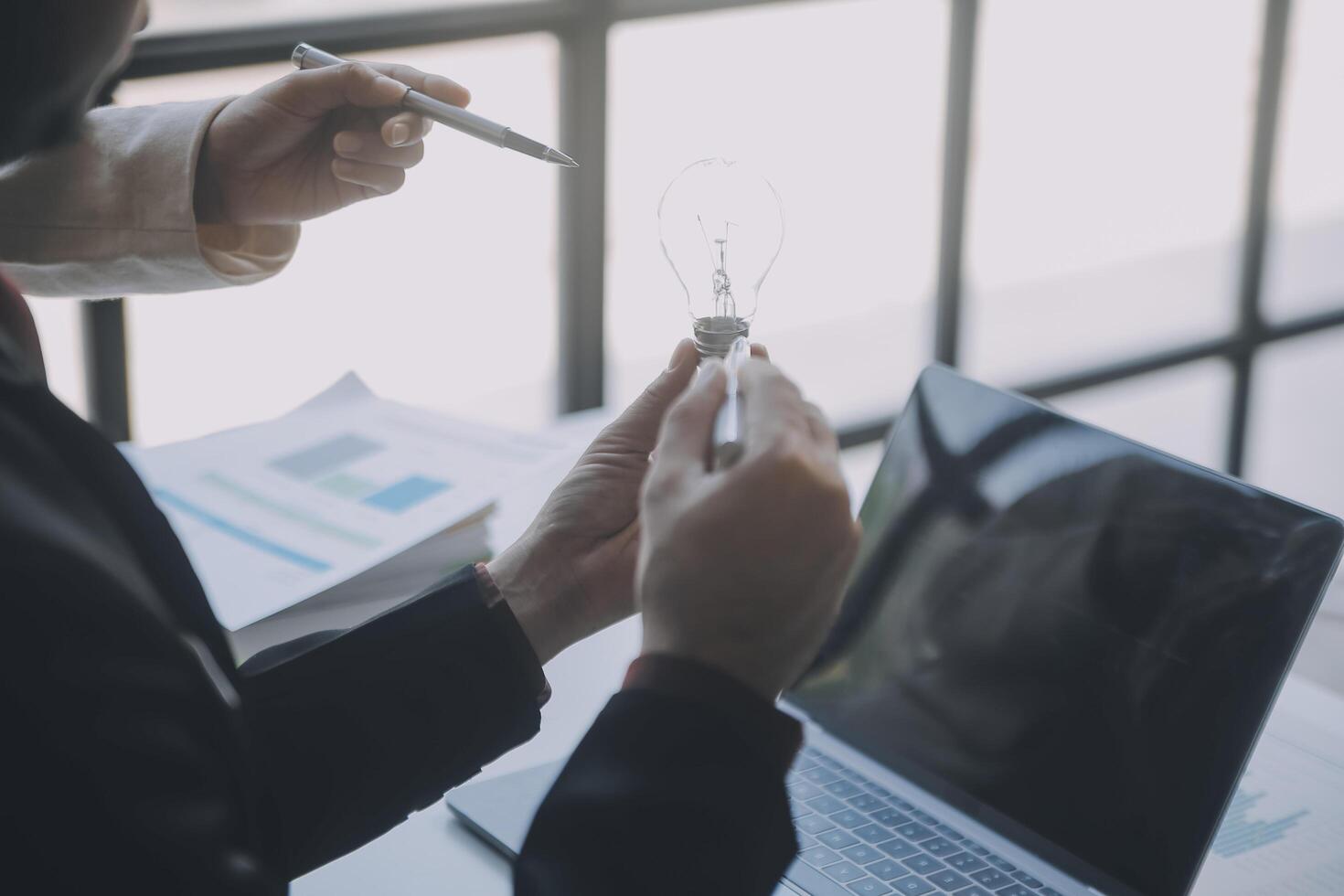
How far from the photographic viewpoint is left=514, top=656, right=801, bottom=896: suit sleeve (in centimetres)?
52

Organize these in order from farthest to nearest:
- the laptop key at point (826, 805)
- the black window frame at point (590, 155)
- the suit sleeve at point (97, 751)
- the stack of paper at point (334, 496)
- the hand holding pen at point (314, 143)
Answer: the black window frame at point (590, 155), the stack of paper at point (334, 496), the hand holding pen at point (314, 143), the laptop key at point (826, 805), the suit sleeve at point (97, 751)

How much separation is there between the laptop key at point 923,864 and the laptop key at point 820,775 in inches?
3.7

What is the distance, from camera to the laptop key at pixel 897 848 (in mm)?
802

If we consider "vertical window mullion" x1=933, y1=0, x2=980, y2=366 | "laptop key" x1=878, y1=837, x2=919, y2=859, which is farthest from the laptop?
"vertical window mullion" x1=933, y1=0, x2=980, y2=366

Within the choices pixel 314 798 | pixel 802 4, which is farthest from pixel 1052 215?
pixel 314 798

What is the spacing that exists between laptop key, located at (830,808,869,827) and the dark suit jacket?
30cm

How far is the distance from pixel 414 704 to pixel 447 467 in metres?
0.48

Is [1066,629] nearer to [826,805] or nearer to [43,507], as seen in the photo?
[826,805]

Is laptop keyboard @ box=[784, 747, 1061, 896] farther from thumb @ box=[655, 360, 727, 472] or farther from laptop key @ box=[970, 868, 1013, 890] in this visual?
thumb @ box=[655, 360, 727, 472]

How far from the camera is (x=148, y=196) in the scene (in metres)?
1.01

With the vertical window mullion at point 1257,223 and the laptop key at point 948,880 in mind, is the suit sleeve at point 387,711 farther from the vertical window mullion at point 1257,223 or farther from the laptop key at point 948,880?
the vertical window mullion at point 1257,223

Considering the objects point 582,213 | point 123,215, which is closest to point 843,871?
point 123,215

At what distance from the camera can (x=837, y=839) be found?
0.81 meters

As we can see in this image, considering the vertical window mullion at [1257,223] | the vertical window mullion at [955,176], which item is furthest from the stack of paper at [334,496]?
the vertical window mullion at [1257,223]
